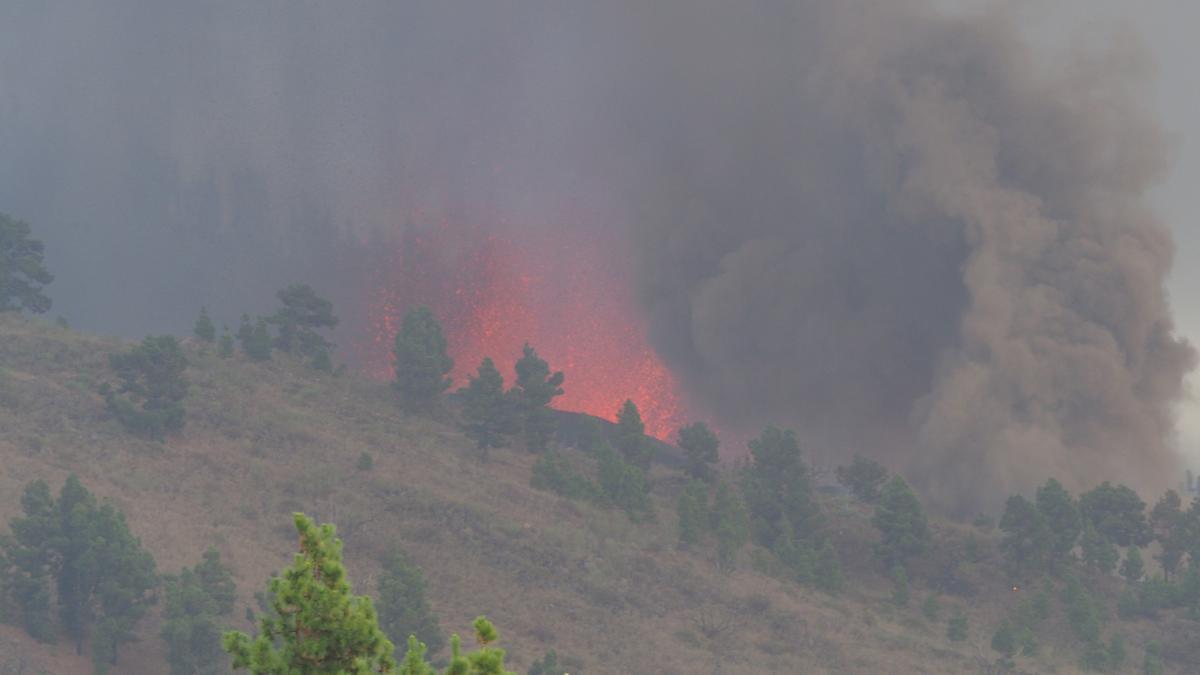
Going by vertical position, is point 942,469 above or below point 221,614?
above

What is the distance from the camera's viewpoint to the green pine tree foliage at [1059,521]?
6881 centimetres

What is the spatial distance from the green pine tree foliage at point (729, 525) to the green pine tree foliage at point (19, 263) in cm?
4554

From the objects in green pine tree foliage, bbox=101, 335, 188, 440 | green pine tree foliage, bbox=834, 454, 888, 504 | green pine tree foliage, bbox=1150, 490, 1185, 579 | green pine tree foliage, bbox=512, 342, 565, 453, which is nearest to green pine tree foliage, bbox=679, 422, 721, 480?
green pine tree foliage, bbox=834, 454, 888, 504


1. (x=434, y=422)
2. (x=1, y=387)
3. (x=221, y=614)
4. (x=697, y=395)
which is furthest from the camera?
(x=697, y=395)

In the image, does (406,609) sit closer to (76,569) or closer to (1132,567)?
(76,569)

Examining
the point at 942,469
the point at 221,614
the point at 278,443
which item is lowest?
the point at 221,614

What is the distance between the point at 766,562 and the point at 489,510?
14544 millimetres

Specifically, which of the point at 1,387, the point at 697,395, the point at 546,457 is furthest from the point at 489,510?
the point at 697,395

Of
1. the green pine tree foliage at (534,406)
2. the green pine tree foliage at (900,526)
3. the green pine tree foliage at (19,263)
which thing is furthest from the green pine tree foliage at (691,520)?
the green pine tree foliage at (19,263)

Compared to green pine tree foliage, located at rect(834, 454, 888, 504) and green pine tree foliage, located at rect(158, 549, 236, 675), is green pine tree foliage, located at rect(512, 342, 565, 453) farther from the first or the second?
green pine tree foliage, located at rect(158, 549, 236, 675)

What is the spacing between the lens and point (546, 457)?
70.2 meters

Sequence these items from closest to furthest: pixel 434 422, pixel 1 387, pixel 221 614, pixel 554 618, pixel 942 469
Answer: pixel 221 614, pixel 554 618, pixel 1 387, pixel 434 422, pixel 942 469

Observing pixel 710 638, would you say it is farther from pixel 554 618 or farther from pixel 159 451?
pixel 159 451

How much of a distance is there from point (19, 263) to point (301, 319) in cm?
1789
